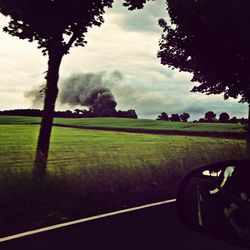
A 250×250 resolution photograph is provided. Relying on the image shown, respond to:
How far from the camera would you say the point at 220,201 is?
253cm

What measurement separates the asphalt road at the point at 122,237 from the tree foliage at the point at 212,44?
579 inches

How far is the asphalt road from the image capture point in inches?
236

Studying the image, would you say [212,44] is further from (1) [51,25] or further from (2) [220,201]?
(2) [220,201]

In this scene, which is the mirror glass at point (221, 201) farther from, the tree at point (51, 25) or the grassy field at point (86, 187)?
the tree at point (51, 25)

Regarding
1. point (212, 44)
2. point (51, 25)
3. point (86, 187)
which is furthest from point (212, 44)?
point (86, 187)

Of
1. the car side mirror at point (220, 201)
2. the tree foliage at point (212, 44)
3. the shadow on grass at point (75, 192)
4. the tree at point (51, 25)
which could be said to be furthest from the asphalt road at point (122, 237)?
the tree foliage at point (212, 44)

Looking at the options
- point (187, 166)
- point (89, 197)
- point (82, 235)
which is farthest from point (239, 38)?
point (82, 235)

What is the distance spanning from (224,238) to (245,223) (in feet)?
0.38

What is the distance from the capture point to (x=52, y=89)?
546 inches

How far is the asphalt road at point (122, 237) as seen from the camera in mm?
5996

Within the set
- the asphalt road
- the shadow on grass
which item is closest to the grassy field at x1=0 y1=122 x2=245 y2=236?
the shadow on grass

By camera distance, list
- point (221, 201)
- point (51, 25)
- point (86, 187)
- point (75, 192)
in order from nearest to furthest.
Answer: point (221, 201) < point (75, 192) < point (86, 187) < point (51, 25)

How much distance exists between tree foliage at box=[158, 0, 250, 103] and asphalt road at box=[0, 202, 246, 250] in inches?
579

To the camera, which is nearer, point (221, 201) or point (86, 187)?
point (221, 201)
